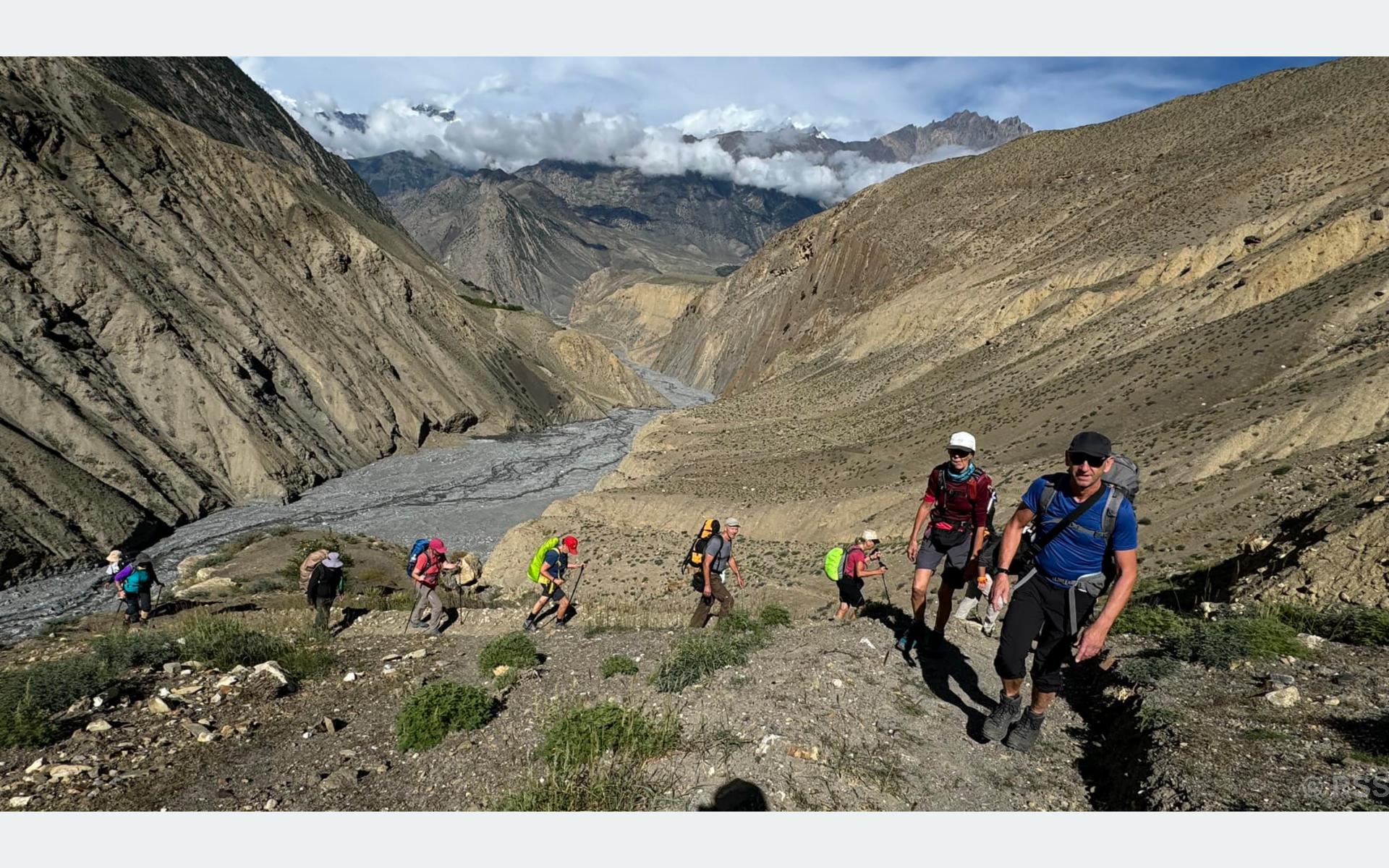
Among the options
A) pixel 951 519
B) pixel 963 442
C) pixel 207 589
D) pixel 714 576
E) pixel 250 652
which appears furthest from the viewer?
pixel 207 589

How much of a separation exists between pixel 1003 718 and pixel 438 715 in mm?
4496

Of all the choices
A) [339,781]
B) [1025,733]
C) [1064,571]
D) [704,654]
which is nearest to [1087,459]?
[1064,571]

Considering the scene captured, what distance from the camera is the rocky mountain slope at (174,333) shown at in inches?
1077

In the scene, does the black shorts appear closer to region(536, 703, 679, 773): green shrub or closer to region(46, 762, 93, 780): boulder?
region(536, 703, 679, 773): green shrub

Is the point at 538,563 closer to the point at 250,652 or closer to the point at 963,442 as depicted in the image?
the point at 250,652

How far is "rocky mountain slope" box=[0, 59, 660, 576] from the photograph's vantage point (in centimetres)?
2734

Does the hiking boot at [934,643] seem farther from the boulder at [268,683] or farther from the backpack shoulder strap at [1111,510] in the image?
the boulder at [268,683]

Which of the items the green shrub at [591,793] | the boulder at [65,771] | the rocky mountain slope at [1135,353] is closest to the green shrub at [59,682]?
the boulder at [65,771]

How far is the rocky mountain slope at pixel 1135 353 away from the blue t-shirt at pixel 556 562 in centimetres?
850

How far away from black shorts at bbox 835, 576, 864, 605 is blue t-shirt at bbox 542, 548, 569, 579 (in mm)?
4038

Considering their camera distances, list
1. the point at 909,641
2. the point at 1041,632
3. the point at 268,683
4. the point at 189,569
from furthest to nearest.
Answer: the point at 189,569 < the point at 909,641 < the point at 268,683 < the point at 1041,632

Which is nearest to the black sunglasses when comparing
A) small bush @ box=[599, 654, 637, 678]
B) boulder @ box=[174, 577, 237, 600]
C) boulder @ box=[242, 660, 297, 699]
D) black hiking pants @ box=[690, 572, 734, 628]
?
small bush @ box=[599, 654, 637, 678]

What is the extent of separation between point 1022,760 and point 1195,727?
3.83ft

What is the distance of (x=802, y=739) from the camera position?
5375 mm
